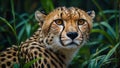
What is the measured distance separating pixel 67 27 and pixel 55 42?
0.20 meters

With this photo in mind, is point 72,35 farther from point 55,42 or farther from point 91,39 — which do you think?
point 91,39

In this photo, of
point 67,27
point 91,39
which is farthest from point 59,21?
point 91,39

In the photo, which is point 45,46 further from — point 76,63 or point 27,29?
point 27,29

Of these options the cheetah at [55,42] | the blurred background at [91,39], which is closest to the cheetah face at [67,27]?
the cheetah at [55,42]

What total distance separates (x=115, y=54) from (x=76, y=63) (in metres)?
0.47

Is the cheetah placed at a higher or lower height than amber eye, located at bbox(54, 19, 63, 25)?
lower

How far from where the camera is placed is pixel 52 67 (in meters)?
5.21

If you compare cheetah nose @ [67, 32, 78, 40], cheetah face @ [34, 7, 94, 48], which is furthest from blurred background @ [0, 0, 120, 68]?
→ cheetah nose @ [67, 32, 78, 40]

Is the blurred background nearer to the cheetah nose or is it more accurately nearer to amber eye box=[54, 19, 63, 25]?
amber eye box=[54, 19, 63, 25]

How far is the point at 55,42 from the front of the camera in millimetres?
5191

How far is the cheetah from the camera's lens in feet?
16.8

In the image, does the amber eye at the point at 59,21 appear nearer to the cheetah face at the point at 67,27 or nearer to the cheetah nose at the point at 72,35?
the cheetah face at the point at 67,27

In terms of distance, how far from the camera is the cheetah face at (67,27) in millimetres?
5066

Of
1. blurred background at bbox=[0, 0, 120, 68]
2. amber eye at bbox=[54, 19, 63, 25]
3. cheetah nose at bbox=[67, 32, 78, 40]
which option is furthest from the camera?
blurred background at bbox=[0, 0, 120, 68]
